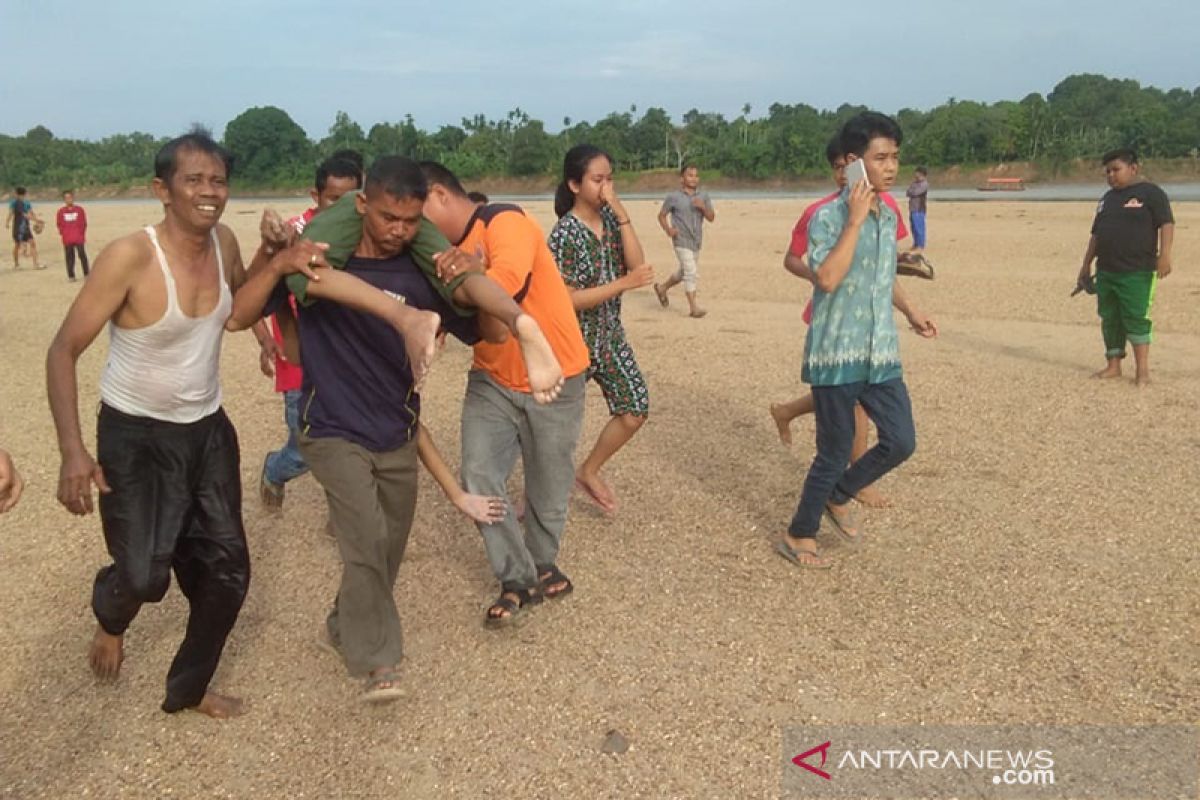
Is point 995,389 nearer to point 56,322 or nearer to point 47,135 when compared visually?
point 56,322

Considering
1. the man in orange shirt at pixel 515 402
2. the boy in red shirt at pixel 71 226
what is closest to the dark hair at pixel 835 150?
the man in orange shirt at pixel 515 402

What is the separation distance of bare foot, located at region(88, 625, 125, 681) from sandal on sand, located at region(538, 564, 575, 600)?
1.72 m

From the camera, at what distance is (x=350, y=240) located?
10.5 feet

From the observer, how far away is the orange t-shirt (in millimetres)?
3688

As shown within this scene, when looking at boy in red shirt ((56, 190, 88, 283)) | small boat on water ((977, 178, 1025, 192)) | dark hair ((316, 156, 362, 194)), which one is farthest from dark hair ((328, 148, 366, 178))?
small boat on water ((977, 178, 1025, 192))

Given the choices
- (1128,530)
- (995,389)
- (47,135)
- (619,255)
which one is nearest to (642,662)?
(619,255)

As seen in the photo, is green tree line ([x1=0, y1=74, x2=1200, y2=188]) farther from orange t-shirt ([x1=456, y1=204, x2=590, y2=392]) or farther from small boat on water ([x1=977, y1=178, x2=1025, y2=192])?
orange t-shirt ([x1=456, y1=204, x2=590, y2=392])

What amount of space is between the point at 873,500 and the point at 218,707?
140 inches

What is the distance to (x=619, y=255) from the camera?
491cm

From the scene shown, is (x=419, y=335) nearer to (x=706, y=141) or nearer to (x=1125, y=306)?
(x=1125, y=306)

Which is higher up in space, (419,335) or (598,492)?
(419,335)

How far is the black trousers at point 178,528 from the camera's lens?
3.23 metres

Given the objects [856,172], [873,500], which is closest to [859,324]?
[856,172]

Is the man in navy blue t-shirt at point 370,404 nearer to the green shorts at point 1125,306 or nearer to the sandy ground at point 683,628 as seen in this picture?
the sandy ground at point 683,628
